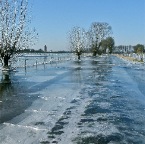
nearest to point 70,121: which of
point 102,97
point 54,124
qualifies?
point 54,124

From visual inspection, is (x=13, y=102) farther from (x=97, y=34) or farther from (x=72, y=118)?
(x=97, y=34)

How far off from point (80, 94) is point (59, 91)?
4.58 feet

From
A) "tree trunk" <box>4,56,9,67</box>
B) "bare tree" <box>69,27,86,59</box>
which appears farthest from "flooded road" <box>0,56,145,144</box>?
"bare tree" <box>69,27,86,59</box>

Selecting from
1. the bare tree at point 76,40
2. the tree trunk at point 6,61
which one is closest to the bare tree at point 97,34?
the bare tree at point 76,40

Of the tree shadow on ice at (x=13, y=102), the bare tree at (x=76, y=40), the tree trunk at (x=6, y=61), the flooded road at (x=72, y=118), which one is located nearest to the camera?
the flooded road at (x=72, y=118)

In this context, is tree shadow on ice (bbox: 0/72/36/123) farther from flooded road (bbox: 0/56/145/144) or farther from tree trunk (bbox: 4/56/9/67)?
tree trunk (bbox: 4/56/9/67)

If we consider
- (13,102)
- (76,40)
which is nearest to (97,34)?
(76,40)

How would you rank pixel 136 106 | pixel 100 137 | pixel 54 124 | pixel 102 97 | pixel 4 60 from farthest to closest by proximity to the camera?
pixel 4 60 → pixel 102 97 → pixel 136 106 → pixel 54 124 → pixel 100 137

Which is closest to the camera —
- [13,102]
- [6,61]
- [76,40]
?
[13,102]

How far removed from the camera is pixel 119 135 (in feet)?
24.2

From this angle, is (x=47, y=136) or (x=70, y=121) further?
(x=70, y=121)

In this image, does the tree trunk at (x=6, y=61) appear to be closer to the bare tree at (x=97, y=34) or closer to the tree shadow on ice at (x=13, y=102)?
the tree shadow on ice at (x=13, y=102)

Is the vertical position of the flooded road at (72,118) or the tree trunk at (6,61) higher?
the tree trunk at (6,61)

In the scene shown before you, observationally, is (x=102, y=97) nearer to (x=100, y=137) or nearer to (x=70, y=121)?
(x=70, y=121)
